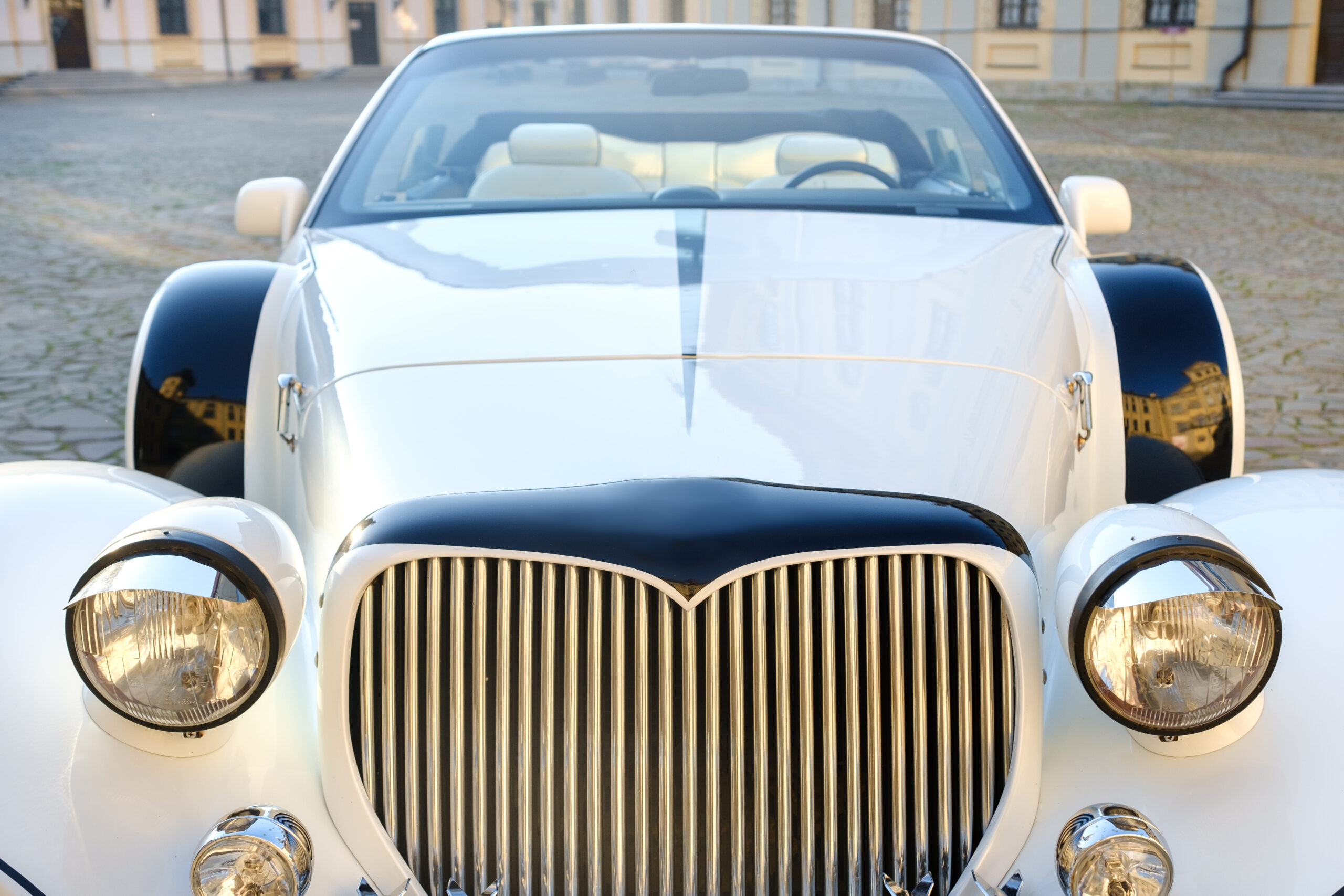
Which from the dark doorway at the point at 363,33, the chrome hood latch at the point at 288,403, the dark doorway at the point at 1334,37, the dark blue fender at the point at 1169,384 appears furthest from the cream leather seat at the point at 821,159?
the dark doorway at the point at 363,33

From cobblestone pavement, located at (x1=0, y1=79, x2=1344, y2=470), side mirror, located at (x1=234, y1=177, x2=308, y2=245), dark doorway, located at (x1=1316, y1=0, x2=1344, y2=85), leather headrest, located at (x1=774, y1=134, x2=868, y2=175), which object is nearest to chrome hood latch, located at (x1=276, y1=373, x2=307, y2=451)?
side mirror, located at (x1=234, y1=177, x2=308, y2=245)

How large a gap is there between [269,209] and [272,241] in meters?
6.30

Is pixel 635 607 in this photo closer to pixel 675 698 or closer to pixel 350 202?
pixel 675 698

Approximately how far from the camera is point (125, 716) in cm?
152

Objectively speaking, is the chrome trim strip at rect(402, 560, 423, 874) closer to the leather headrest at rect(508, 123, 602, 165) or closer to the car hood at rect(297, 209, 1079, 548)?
the car hood at rect(297, 209, 1079, 548)

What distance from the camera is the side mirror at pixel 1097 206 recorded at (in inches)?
120

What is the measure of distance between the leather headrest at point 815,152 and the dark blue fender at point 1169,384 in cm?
87

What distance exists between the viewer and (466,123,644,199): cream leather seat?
115 inches

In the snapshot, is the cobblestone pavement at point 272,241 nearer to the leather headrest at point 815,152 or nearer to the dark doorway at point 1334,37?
the leather headrest at point 815,152

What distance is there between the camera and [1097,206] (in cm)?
306

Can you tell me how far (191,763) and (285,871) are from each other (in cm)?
22

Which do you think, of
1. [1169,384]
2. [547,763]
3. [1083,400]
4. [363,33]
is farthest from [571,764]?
[363,33]

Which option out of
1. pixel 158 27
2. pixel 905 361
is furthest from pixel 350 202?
pixel 158 27

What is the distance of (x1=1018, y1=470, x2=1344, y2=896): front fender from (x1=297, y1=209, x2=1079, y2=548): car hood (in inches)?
12.4
